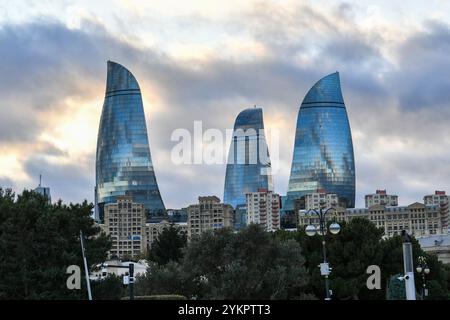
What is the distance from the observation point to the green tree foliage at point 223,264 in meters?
68.6

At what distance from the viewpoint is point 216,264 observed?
2808 inches

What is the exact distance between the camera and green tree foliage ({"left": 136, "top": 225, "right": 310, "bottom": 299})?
6862cm

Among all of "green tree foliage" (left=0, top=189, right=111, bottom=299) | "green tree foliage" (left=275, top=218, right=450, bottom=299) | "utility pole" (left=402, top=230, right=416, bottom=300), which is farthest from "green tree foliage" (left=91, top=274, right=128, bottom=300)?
"utility pole" (left=402, top=230, right=416, bottom=300)

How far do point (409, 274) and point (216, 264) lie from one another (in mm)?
50914

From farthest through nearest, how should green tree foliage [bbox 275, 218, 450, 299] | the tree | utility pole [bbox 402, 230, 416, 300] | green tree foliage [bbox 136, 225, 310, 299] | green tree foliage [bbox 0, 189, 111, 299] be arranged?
green tree foliage [bbox 275, 218, 450, 299]
the tree
green tree foliage [bbox 136, 225, 310, 299]
green tree foliage [bbox 0, 189, 111, 299]
utility pole [bbox 402, 230, 416, 300]

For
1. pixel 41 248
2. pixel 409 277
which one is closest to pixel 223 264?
pixel 41 248

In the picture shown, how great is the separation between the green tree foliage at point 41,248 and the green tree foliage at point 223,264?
5363 millimetres

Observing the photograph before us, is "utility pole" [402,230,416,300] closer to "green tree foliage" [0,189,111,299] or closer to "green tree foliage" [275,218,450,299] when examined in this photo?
"green tree foliage" [0,189,111,299]

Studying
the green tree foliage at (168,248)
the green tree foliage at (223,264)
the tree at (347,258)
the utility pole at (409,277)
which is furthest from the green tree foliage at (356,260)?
the utility pole at (409,277)

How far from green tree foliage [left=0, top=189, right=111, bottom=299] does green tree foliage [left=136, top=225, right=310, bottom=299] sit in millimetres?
5363

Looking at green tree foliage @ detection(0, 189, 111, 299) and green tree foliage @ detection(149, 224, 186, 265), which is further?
green tree foliage @ detection(149, 224, 186, 265)

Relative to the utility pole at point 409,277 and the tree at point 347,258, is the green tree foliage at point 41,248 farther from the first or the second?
the utility pole at point 409,277
